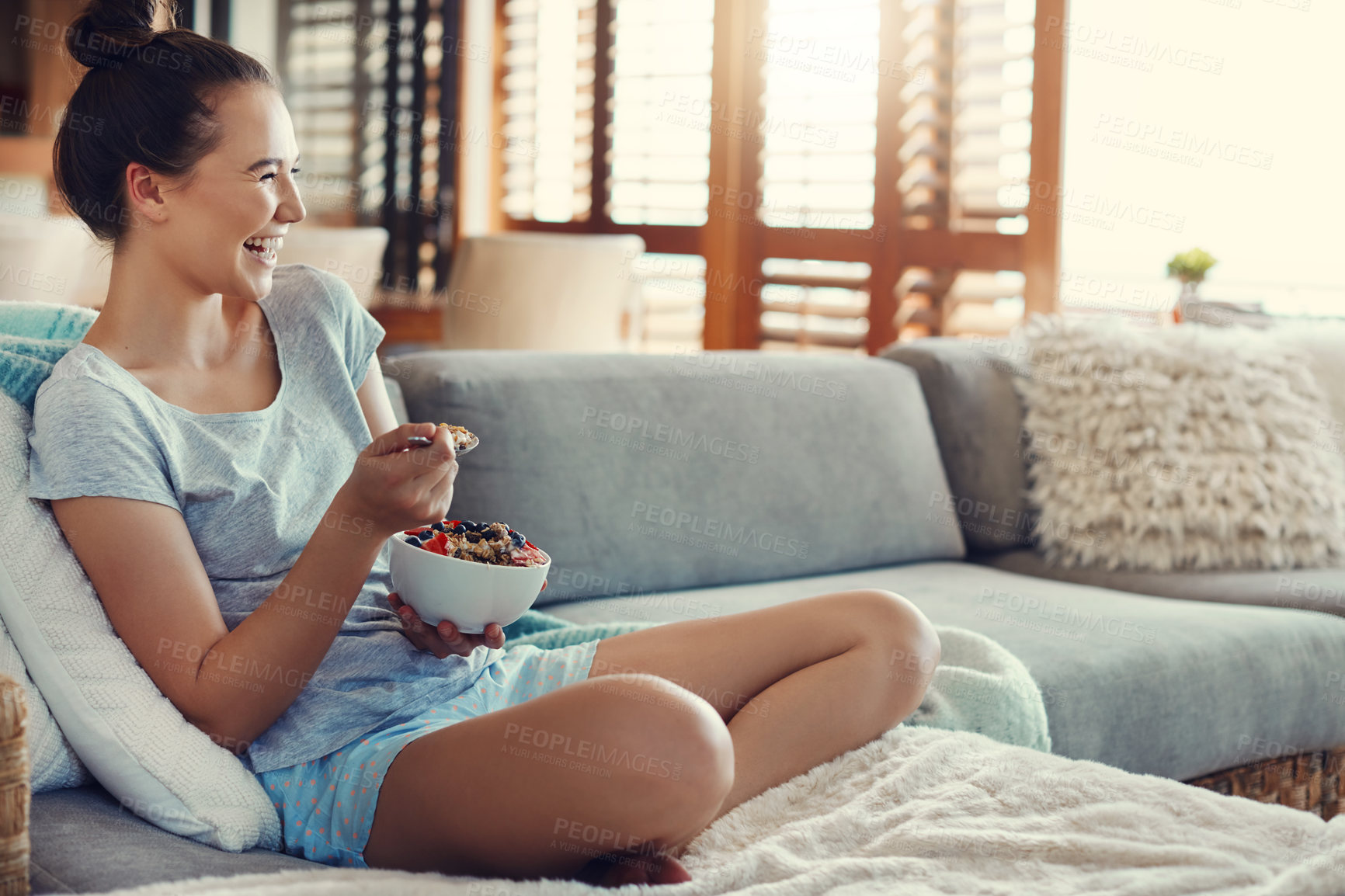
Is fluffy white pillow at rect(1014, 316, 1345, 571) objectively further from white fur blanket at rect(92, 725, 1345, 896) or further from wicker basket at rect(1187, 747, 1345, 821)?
white fur blanket at rect(92, 725, 1345, 896)

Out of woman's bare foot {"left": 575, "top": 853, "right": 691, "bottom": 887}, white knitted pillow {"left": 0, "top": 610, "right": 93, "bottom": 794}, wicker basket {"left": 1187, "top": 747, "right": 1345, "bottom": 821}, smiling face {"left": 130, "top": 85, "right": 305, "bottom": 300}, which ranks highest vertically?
smiling face {"left": 130, "top": 85, "right": 305, "bottom": 300}

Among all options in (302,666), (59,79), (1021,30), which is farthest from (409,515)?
(59,79)

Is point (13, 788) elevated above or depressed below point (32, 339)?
below

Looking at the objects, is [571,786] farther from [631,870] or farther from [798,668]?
[798,668]

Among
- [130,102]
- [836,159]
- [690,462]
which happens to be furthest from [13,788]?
[836,159]

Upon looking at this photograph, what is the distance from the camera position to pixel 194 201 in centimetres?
112

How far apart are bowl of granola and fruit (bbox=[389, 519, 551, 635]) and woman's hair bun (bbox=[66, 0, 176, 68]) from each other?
1.77 ft

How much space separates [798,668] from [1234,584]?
1.16 m

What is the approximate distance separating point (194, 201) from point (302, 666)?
0.44 metres

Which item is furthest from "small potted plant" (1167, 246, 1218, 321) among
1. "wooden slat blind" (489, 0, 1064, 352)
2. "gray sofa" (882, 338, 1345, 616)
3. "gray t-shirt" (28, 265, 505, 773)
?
"gray t-shirt" (28, 265, 505, 773)

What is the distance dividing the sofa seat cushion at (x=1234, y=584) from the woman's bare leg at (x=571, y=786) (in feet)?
4.54

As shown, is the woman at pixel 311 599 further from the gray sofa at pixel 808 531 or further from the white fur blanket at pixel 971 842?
the gray sofa at pixel 808 531

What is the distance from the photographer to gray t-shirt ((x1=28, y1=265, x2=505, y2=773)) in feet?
3.39

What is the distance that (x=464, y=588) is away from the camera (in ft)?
3.35
